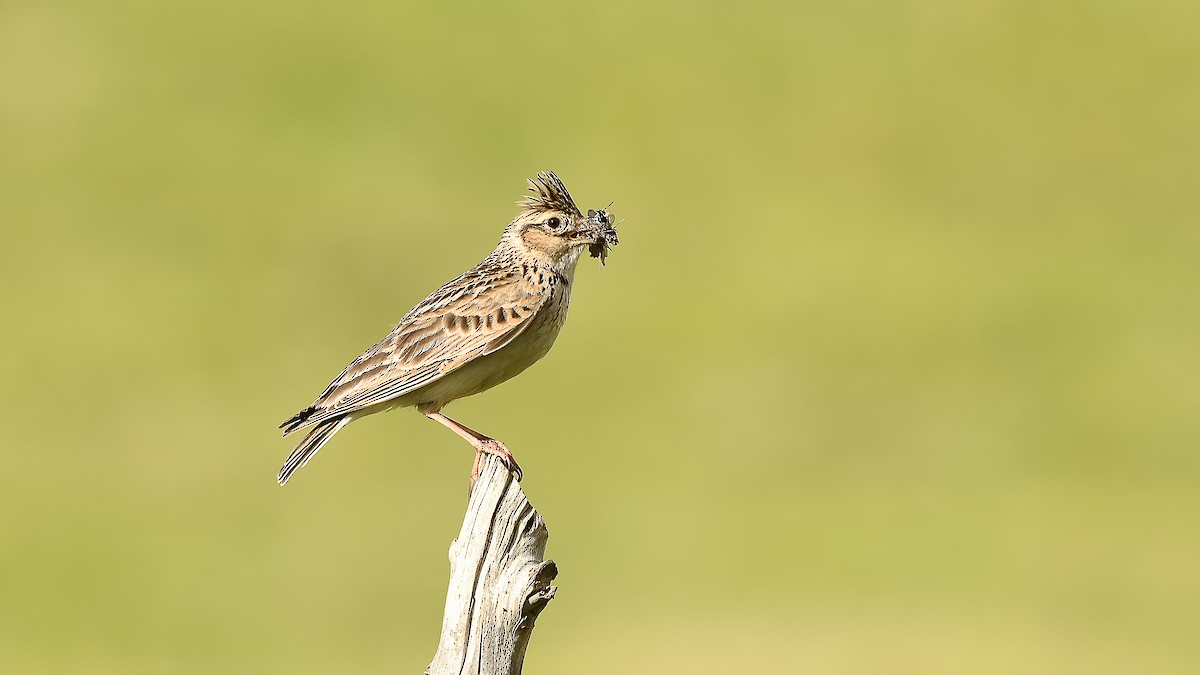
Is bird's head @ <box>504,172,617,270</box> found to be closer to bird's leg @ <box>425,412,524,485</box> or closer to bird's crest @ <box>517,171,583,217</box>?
bird's crest @ <box>517,171,583,217</box>

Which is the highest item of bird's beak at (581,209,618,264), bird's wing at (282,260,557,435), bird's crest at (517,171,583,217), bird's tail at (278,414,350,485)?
bird's crest at (517,171,583,217)

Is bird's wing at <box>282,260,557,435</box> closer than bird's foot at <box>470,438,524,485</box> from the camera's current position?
No

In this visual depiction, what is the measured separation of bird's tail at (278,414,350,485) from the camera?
7.91 metres

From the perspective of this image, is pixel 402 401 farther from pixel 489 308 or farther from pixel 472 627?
pixel 472 627

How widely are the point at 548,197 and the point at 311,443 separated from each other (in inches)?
81.9

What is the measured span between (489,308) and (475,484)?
151 centimetres

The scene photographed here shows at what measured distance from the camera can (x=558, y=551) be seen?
3216cm

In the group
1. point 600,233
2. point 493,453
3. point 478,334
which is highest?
point 600,233

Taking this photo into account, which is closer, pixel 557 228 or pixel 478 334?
pixel 478 334

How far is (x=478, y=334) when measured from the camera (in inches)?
324

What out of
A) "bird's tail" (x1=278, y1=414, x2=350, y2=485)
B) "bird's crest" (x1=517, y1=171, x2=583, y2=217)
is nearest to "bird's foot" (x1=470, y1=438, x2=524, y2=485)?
"bird's tail" (x1=278, y1=414, x2=350, y2=485)

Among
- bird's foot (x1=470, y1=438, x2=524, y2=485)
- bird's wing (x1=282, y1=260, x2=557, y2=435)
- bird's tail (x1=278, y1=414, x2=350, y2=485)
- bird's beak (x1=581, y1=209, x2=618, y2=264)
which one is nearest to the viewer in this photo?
bird's foot (x1=470, y1=438, x2=524, y2=485)

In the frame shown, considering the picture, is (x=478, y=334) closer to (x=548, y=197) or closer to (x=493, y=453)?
(x=493, y=453)

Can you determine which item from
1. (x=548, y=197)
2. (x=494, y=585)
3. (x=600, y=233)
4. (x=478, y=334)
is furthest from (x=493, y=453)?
(x=548, y=197)
